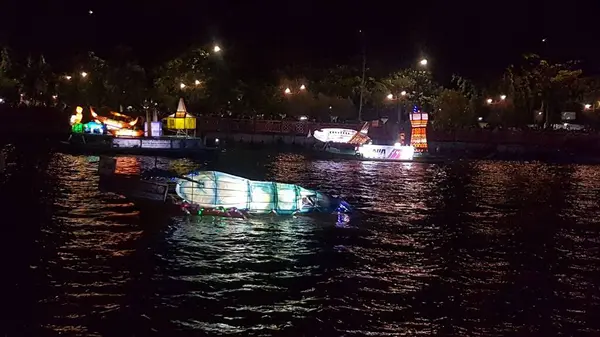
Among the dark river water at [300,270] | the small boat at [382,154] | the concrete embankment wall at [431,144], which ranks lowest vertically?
the dark river water at [300,270]

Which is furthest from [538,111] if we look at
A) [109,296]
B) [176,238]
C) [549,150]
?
[109,296]

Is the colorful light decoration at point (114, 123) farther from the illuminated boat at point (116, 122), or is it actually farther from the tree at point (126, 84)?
the tree at point (126, 84)

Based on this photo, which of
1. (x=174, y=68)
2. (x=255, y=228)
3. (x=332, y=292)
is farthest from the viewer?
(x=174, y=68)

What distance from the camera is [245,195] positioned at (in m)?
19.8

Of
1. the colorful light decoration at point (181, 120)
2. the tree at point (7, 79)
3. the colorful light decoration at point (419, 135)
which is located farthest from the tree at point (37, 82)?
the colorful light decoration at point (419, 135)

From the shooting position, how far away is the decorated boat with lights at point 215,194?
19562 mm

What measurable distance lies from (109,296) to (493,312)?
760cm

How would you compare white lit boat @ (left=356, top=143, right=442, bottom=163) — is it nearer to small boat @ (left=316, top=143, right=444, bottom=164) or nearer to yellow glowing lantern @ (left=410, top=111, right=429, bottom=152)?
small boat @ (left=316, top=143, right=444, bottom=164)

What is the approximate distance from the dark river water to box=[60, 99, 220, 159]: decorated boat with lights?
16.4 meters

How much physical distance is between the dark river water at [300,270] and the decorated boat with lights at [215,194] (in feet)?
1.30

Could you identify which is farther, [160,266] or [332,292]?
[160,266]

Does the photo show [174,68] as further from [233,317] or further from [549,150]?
[233,317]

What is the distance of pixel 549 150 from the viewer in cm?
5416

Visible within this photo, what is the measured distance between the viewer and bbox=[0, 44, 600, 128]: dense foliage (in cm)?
→ 6431
